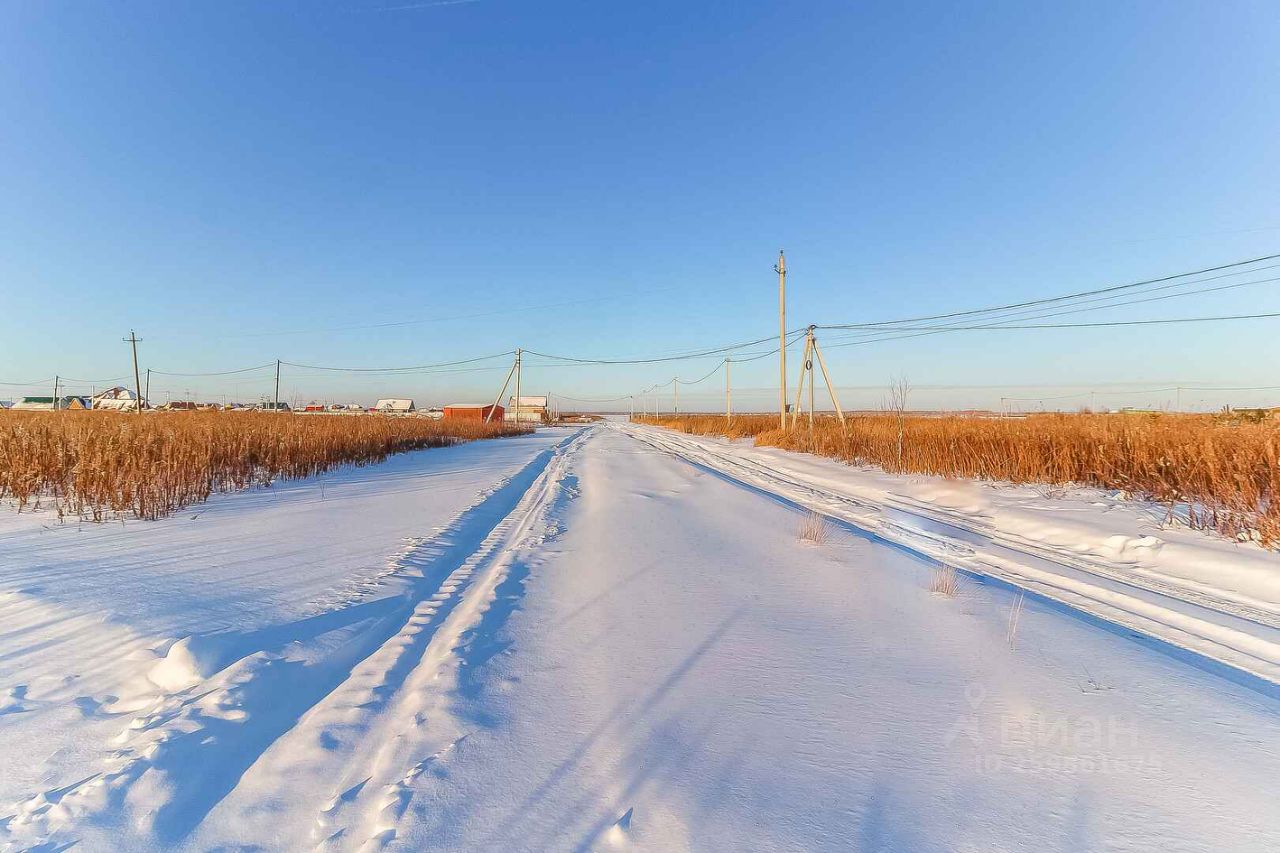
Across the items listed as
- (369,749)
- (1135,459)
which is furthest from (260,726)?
(1135,459)

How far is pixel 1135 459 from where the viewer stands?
24.6ft

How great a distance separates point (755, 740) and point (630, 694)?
57cm

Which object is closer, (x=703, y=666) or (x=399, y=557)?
(x=703, y=666)

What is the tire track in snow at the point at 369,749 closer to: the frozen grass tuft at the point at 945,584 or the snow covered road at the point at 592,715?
the snow covered road at the point at 592,715

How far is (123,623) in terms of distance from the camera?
277cm

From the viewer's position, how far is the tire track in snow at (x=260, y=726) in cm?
149

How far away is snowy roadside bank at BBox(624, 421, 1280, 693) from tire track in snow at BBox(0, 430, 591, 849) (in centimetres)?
388

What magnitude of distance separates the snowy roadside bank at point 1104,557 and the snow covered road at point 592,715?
41 centimetres

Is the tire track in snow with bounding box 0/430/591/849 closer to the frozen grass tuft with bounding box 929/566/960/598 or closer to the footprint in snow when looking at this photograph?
the footprint in snow

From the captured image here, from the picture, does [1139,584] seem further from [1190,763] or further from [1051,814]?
[1051,814]

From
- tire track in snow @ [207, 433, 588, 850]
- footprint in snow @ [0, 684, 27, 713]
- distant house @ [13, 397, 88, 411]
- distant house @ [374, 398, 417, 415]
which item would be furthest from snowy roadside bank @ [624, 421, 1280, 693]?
distant house @ [374, 398, 417, 415]

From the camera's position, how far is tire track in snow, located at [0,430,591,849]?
4.88 ft

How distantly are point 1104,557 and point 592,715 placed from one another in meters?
5.01

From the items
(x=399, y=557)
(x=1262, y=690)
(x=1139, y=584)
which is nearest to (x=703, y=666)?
(x=1262, y=690)
